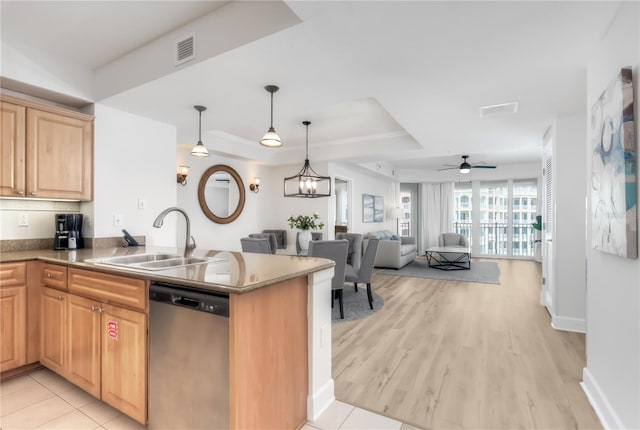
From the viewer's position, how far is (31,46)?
2539 millimetres

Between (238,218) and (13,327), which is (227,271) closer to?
(13,327)

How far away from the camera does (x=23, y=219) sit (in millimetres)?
2781

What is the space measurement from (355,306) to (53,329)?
3022mm

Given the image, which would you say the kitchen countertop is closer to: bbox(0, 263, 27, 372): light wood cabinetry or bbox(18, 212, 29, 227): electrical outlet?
bbox(0, 263, 27, 372): light wood cabinetry

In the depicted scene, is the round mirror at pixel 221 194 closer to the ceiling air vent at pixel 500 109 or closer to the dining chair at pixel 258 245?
the dining chair at pixel 258 245

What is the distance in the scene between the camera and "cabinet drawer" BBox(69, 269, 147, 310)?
170 centimetres

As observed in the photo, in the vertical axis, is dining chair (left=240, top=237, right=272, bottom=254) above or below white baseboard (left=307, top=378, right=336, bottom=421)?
above

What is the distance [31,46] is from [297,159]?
13.0 ft

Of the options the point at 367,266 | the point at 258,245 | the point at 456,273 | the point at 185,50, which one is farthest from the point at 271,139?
the point at 456,273

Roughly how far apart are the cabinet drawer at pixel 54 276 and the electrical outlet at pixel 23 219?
27.7 inches

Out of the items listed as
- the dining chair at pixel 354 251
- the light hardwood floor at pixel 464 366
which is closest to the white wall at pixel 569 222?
the light hardwood floor at pixel 464 366

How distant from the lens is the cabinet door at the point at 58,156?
8.50 ft

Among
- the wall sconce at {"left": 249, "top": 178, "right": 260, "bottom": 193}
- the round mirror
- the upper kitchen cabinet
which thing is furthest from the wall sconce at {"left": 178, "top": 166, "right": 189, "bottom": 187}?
the upper kitchen cabinet

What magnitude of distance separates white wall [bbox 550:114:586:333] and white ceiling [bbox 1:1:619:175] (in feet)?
0.87
